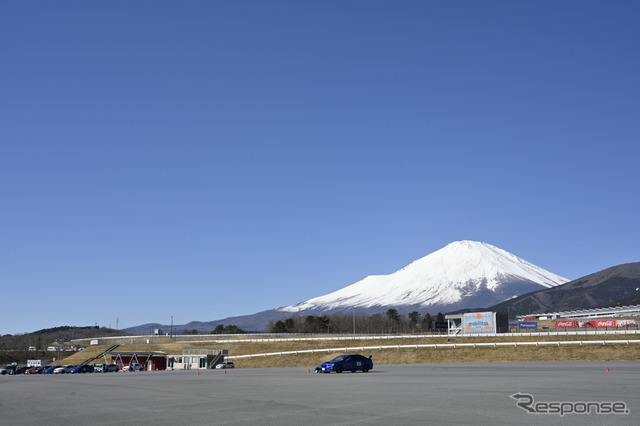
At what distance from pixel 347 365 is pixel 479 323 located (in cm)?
6675

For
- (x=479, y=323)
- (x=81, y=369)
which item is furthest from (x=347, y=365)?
(x=479, y=323)

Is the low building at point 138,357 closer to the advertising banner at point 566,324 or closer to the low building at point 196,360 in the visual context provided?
the low building at point 196,360

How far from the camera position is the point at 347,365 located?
42781mm

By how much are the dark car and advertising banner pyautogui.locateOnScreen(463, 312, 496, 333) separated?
63145 millimetres

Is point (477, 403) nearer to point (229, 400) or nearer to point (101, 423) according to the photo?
point (229, 400)

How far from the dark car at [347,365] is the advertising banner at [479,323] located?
6314 cm

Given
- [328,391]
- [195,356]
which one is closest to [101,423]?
[328,391]

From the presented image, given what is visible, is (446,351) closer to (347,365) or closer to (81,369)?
(347,365)

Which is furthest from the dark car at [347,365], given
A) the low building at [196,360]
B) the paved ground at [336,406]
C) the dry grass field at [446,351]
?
the low building at [196,360]

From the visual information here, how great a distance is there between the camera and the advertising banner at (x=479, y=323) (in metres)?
101

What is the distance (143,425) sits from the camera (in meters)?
14.8

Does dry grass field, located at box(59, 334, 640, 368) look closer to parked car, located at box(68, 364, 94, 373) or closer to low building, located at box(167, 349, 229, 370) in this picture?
low building, located at box(167, 349, 229, 370)

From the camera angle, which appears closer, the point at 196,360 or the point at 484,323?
the point at 196,360

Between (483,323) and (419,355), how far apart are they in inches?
1311
